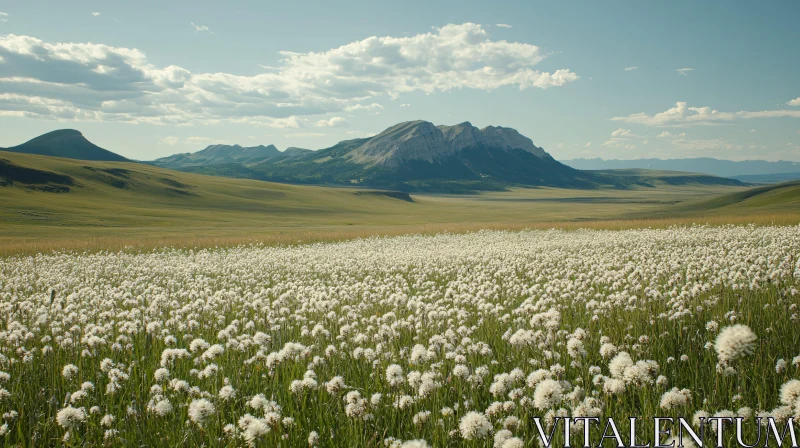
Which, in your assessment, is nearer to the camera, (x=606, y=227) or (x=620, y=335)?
(x=620, y=335)

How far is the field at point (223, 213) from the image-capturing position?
3944 centimetres

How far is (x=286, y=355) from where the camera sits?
4.98 m

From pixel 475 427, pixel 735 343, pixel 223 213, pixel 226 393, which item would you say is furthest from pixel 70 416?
pixel 223 213

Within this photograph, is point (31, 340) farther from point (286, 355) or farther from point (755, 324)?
point (755, 324)

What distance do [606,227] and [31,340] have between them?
36.7m

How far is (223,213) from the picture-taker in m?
95.9

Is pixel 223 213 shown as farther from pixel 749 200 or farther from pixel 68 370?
pixel 68 370

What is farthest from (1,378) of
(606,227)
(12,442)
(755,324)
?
(606,227)

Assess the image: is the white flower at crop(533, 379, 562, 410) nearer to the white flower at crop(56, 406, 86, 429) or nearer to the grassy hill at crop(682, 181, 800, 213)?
the white flower at crop(56, 406, 86, 429)

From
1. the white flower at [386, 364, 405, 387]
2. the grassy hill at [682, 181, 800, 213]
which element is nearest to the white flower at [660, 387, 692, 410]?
the white flower at [386, 364, 405, 387]

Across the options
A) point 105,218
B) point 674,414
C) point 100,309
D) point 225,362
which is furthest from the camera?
point 105,218

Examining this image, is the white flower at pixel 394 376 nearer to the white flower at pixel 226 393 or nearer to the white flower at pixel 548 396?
the white flower at pixel 548 396

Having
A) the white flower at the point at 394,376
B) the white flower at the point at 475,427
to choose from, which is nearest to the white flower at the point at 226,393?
the white flower at the point at 394,376

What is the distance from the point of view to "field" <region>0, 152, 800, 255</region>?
39.4m
